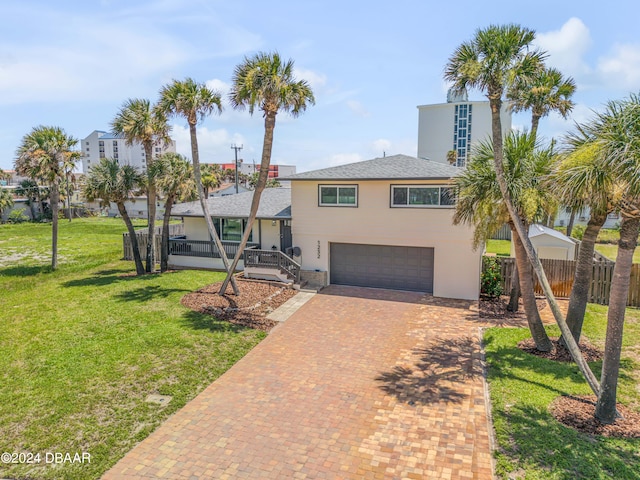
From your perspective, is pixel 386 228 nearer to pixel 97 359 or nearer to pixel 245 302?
pixel 245 302

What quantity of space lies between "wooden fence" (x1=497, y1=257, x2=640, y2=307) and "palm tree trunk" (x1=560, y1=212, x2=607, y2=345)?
573 cm

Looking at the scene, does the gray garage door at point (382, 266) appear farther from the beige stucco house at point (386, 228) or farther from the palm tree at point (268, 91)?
the palm tree at point (268, 91)

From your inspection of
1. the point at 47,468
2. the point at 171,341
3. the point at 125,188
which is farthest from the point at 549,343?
the point at 125,188

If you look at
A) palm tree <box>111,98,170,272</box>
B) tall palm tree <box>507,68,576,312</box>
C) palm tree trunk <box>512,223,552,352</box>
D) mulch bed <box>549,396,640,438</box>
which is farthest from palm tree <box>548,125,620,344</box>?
palm tree <box>111,98,170,272</box>

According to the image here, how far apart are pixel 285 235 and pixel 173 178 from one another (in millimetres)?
5776

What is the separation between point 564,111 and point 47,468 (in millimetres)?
22665

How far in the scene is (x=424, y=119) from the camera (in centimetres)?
7019

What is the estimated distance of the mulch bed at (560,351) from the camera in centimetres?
1041

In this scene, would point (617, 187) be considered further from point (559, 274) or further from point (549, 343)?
point (559, 274)

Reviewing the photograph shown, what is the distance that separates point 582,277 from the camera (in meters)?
10.1

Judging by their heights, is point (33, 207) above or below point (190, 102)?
below

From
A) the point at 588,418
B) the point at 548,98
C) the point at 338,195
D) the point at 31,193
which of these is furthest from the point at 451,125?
the point at 588,418

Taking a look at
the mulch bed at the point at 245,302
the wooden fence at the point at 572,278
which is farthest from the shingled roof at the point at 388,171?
the mulch bed at the point at 245,302

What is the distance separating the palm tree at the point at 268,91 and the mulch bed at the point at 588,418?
10518 mm
